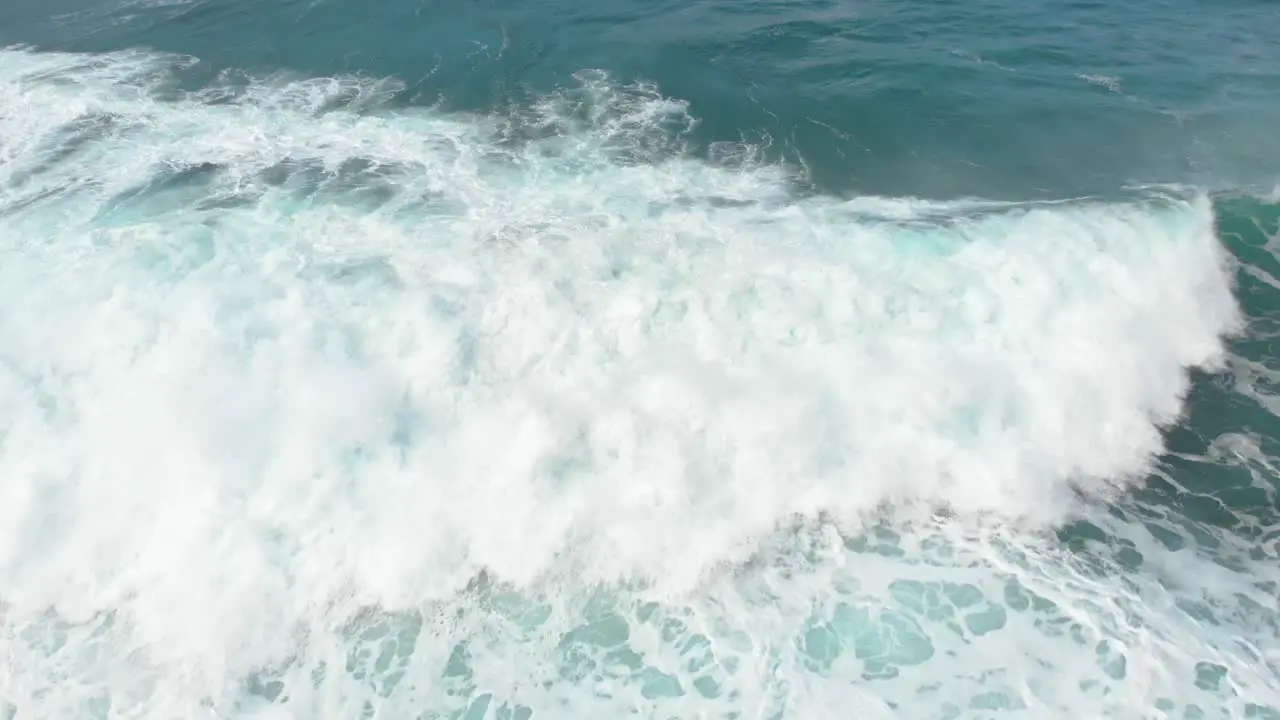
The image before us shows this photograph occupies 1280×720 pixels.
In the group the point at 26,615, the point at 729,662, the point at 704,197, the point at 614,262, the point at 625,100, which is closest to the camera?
the point at 729,662

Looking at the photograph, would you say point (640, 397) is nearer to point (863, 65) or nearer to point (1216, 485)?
point (1216, 485)

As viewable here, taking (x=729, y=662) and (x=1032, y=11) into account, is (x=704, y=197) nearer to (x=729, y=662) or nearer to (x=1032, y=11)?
(x=729, y=662)

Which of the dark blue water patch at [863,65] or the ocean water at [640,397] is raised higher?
the dark blue water patch at [863,65]

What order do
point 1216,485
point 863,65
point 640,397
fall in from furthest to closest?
point 863,65 < point 640,397 < point 1216,485

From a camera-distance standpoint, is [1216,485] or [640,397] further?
[640,397]

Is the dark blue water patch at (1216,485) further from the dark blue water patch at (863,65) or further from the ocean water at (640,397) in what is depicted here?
the dark blue water patch at (863,65)

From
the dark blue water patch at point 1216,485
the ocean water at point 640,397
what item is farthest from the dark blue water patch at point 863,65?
the dark blue water patch at point 1216,485

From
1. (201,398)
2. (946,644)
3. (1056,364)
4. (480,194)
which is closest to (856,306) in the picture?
(1056,364)

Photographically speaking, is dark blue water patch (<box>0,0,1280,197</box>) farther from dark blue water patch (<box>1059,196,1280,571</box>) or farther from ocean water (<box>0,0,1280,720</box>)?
dark blue water patch (<box>1059,196,1280,571</box>)

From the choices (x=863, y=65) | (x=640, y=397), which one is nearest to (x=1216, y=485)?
(x=640, y=397)
